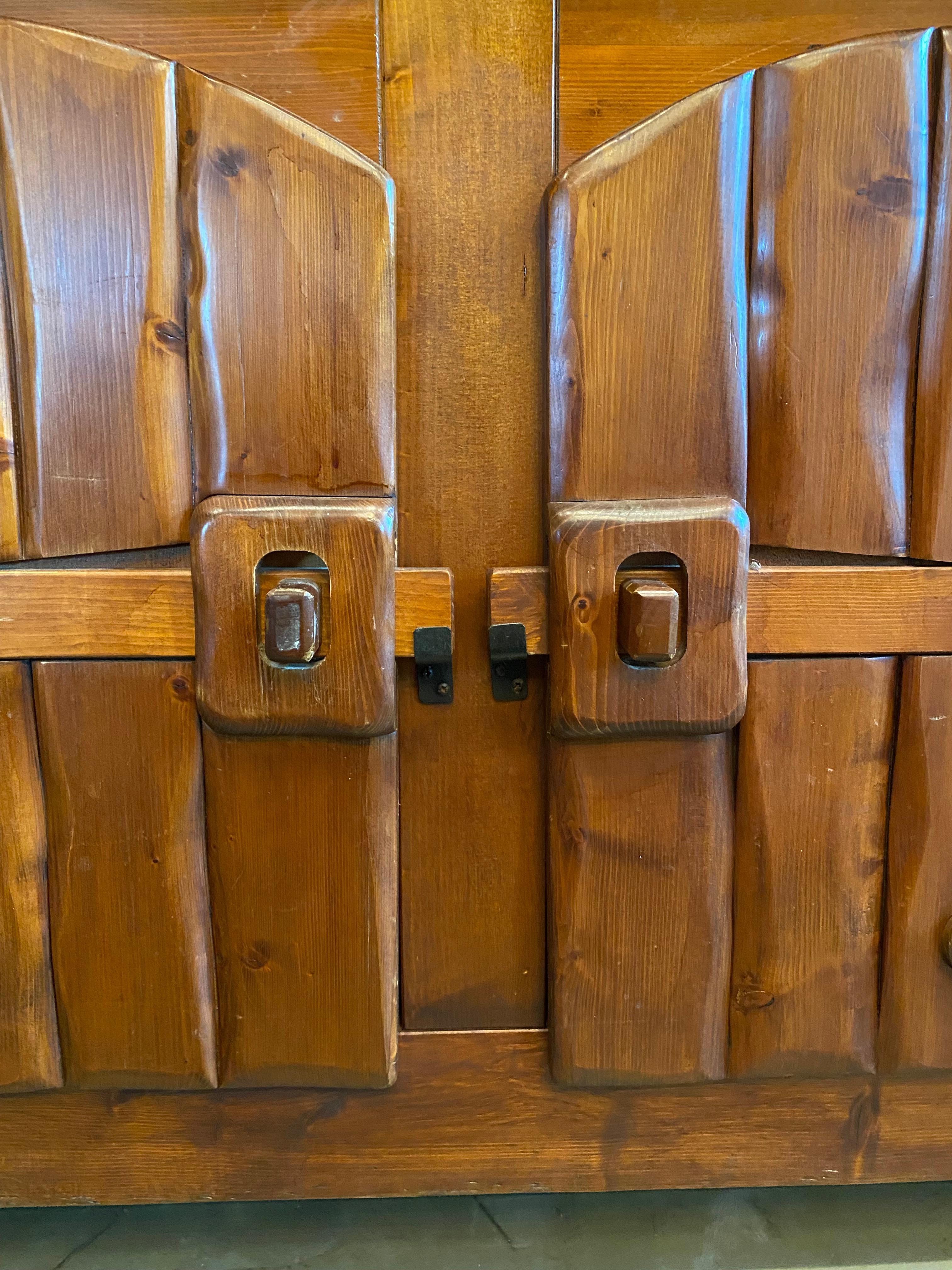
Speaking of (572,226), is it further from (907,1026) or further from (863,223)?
(907,1026)

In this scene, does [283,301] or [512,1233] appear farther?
[512,1233]

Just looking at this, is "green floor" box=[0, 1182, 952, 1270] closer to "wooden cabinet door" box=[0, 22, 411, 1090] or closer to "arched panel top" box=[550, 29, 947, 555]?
"wooden cabinet door" box=[0, 22, 411, 1090]

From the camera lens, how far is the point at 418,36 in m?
0.66

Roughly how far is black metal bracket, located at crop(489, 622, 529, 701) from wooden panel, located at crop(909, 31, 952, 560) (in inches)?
14.4

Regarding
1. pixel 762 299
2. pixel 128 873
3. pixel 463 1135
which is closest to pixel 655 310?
pixel 762 299

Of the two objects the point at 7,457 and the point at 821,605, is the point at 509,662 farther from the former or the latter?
the point at 7,457

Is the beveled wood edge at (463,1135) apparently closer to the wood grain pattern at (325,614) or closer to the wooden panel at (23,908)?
the wooden panel at (23,908)

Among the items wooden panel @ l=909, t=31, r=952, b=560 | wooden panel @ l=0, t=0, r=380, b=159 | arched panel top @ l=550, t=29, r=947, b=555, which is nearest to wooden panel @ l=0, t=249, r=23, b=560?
wooden panel @ l=0, t=0, r=380, b=159

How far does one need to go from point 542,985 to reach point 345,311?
66 centimetres

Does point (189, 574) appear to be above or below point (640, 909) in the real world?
above

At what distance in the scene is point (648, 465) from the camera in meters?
0.68

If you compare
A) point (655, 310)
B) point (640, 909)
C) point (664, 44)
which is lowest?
point (640, 909)

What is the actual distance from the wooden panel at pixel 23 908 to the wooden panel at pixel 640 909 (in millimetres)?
476

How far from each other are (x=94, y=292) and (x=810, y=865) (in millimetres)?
826
